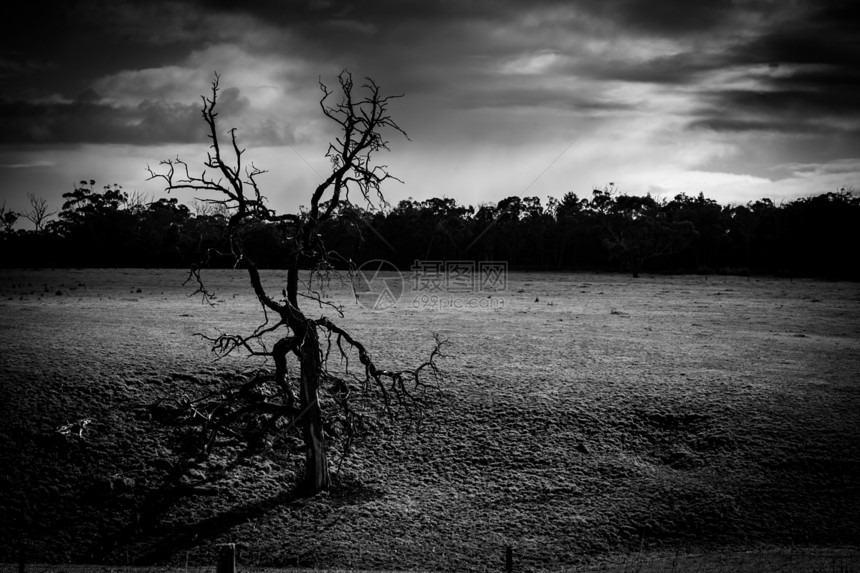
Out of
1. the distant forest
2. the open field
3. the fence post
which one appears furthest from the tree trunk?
the distant forest

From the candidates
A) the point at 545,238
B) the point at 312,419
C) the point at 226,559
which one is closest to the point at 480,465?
the point at 312,419

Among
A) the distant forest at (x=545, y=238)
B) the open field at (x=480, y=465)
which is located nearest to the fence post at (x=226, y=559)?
the open field at (x=480, y=465)

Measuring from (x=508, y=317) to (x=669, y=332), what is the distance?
8610mm

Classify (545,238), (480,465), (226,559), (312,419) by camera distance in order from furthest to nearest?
(545,238)
(480,465)
(312,419)
(226,559)

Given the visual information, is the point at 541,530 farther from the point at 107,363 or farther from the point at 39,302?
the point at 39,302

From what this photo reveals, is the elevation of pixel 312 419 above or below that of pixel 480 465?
above

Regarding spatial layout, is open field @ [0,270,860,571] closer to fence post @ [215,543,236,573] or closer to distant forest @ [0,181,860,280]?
fence post @ [215,543,236,573]

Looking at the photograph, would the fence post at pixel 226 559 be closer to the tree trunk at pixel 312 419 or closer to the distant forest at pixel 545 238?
the tree trunk at pixel 312 419

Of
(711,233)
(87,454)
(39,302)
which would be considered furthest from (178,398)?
(711,233)

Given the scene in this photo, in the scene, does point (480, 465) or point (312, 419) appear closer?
point (312, 419)

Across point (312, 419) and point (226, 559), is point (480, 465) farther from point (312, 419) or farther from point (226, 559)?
point (226, 559)

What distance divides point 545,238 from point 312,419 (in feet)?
284

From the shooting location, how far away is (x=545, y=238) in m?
96.8

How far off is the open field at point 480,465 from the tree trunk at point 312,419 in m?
0.48
